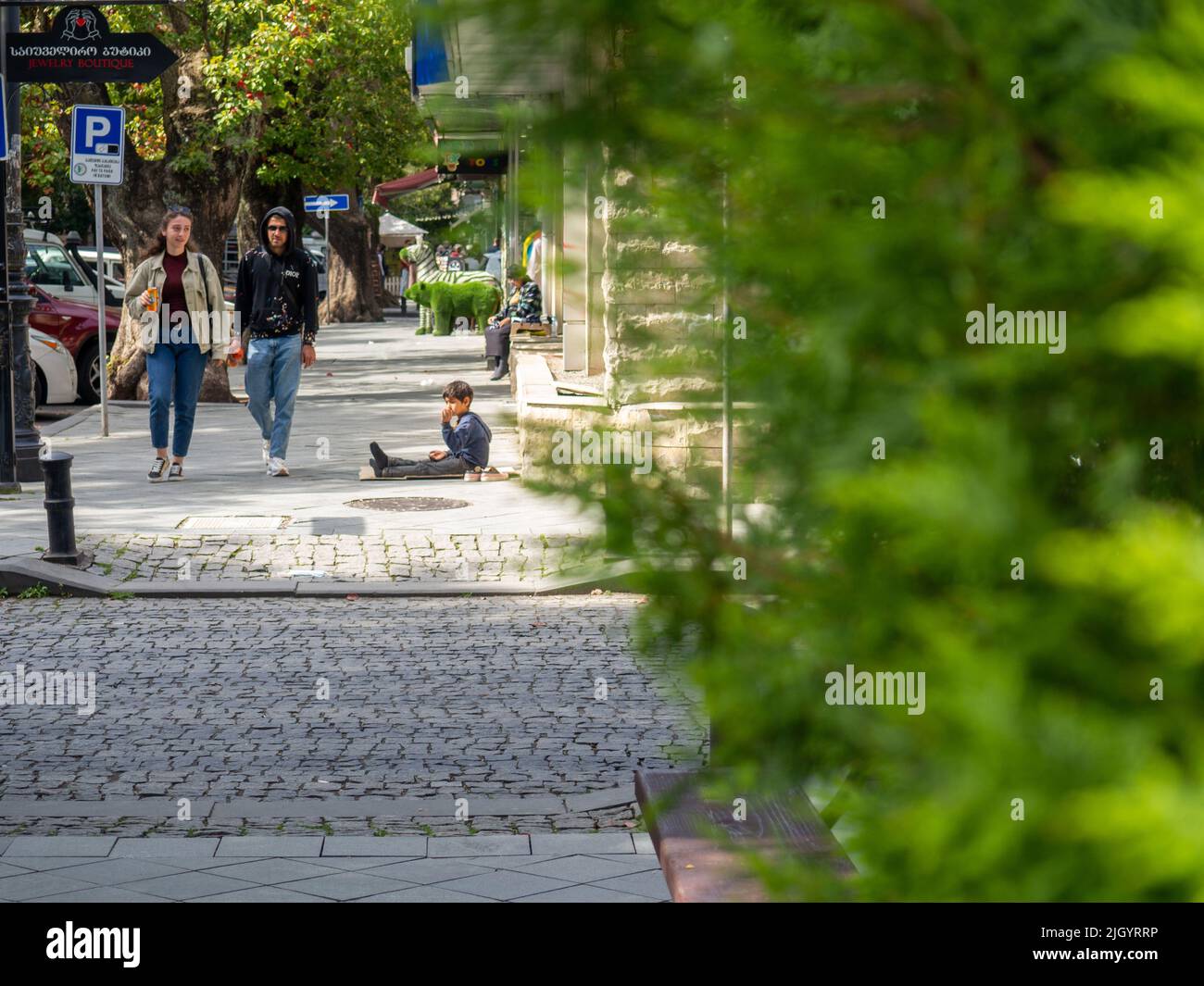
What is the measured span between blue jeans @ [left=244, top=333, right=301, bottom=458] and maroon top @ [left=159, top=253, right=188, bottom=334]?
28.9 inches

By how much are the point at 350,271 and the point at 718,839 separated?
5042cm

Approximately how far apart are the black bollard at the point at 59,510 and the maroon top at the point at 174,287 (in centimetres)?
362

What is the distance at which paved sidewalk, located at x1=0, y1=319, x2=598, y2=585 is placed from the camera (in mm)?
11008

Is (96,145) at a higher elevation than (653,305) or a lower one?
higher

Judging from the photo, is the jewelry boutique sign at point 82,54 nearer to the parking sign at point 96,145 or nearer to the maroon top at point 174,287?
the maroon top at point 174,287

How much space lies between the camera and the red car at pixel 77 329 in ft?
77.0

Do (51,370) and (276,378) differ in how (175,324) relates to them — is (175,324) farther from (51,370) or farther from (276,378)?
(51,370)

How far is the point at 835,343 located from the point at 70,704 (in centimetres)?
677

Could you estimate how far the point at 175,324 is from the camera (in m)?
14.2

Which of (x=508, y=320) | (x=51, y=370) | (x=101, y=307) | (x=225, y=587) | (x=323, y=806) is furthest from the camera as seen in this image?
(x=508, y=320)

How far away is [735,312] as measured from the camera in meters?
1.70

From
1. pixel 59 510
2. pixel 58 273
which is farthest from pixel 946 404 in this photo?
pixel 58 273

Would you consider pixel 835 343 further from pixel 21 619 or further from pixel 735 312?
pixel 21 619
